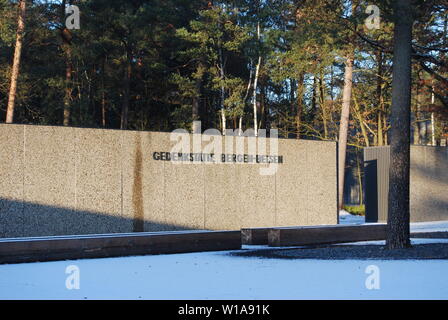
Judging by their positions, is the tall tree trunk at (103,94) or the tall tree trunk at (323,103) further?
the tall tree trunk at (323,103)

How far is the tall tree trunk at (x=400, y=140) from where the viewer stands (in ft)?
46.1

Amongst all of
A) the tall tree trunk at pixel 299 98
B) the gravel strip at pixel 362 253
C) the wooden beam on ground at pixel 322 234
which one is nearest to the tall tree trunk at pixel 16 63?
the tall tree trunk at pixel 299 98

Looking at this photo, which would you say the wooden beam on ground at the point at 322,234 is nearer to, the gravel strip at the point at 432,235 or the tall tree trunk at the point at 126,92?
the gravel strip at the point at 432,235

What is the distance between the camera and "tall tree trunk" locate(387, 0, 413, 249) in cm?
1405

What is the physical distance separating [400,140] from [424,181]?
52.5 feet

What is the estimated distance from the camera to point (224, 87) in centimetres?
3481

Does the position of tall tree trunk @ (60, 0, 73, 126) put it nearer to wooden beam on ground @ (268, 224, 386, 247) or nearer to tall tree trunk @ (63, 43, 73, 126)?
tall tree trunk @ (63, 43, 73, 126)

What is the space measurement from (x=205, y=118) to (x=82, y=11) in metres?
8.61

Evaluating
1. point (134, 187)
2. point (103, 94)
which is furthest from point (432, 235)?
point (103, 94)

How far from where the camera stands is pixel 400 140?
46.2 ft

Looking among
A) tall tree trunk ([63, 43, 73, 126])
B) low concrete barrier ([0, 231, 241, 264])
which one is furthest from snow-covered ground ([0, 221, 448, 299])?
tall tree trunk ([63, 43, 73, 126])

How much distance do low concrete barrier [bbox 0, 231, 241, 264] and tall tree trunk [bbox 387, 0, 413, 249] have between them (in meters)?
3.69

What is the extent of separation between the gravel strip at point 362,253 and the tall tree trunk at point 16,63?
670 inches

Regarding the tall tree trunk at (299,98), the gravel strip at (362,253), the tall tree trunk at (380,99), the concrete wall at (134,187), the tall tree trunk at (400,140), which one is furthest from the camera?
the tall tree trunk at (299,98)
